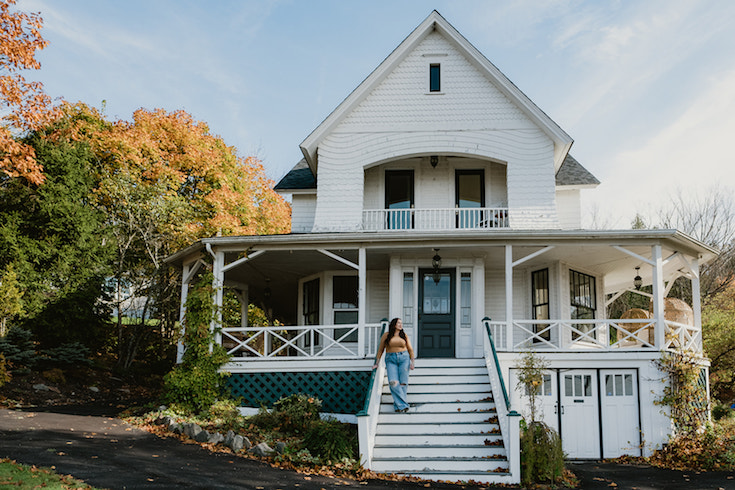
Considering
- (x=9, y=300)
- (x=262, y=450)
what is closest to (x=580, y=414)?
(x=262, y=450)

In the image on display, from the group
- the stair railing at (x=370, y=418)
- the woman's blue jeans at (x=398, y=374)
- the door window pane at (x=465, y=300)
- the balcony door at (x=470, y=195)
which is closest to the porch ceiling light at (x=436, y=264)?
the door window pane at (x=465, y=300)

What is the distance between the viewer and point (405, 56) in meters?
18.3

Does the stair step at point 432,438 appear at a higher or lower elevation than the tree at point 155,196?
lower

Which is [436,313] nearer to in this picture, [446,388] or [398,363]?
[446,388]

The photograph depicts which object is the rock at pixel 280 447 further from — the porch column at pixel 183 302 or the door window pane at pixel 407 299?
the door window pane at pixel 407 299

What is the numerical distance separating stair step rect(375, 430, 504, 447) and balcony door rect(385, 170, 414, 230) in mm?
7221

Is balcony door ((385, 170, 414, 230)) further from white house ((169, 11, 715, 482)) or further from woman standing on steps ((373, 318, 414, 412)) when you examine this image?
woman standing on steps ((373, 318, 414, 412))

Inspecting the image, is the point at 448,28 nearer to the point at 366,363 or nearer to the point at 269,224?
the point at 366,363

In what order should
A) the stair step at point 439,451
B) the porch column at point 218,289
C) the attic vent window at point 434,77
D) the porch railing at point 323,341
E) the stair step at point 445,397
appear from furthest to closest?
the attic vent window at point 434,77, the porch railing at point 323,341, the porch column at point 218,289, the stair step at point 445,397, the stair step at point 439,451

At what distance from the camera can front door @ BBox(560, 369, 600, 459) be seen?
46.1ft

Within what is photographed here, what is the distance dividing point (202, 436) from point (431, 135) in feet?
31.5

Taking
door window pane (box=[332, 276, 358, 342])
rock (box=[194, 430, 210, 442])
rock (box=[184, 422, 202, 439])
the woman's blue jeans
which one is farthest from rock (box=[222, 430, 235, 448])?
door window pane (box=[332, 276, 358, 342])

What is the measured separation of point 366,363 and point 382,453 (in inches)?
143

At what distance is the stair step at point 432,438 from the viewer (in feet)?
38.0
